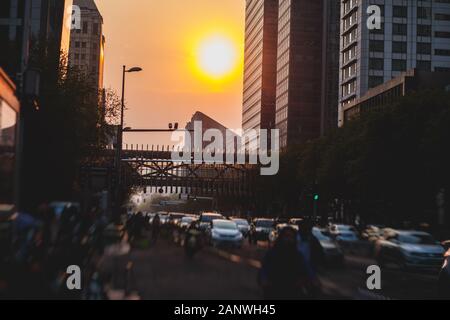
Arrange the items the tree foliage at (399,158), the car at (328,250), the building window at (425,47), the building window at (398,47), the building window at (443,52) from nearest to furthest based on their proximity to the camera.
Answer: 1. the car at (328,250)
2. the tree foliage at (399,158)
3. the building window at (425,47)
4. the building window at (398,47)
5. the building window at (443,52)

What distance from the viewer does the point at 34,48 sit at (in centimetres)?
5497

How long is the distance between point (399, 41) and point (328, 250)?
441 feet

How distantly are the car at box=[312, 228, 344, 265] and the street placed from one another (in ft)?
0.53

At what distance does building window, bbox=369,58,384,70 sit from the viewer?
139 metres

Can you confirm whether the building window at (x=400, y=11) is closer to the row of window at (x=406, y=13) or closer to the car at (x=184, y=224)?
the row of window at (x=406, y=13)

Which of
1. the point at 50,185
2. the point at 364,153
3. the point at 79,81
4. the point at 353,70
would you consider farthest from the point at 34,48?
the point at 353,70

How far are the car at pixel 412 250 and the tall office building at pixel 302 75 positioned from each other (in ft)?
527

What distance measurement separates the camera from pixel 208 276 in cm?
1052

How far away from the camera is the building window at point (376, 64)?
456ft

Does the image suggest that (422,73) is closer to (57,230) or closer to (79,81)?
(79,81)

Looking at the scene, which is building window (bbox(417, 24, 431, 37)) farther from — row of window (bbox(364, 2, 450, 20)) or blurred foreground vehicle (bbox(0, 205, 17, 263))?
blurred foreground vehicle (bbox(0, 205, 17, 263))

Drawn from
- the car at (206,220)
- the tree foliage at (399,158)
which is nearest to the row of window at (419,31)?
the tree foliage at (399,158)

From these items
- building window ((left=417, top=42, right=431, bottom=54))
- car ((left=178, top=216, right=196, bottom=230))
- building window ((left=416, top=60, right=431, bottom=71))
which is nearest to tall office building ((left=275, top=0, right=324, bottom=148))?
building window ((left=416, top=60, right=431, bottom=71))
